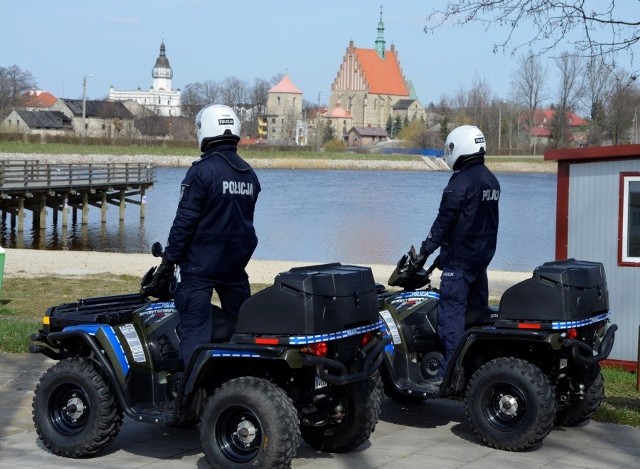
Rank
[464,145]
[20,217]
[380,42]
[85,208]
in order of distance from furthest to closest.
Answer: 1. [380,42]
2. [85,208]
3. [20,217]
4. [464,145]

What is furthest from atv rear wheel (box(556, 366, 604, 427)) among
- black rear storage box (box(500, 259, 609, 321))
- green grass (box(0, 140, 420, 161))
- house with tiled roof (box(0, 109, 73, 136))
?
house with tiled roof (box(0, 109, 73, 136))

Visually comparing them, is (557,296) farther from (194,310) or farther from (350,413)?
(194,310)

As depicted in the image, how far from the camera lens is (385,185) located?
83375 mm

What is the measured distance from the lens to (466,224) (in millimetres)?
7582

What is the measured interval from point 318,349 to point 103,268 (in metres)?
17.7

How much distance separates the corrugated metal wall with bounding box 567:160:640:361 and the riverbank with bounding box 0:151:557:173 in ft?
261

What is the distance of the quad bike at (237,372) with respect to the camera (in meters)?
5.99

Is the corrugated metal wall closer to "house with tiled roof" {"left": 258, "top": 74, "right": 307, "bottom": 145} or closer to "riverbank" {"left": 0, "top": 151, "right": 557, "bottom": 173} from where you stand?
"riverbank" {"left": 0, "top": 151, "right": 557, "bottom": 173}

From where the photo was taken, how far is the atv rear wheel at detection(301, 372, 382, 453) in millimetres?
6586

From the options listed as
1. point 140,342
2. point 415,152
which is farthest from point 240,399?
point 415,152

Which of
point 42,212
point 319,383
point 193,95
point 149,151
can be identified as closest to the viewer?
point 319,383

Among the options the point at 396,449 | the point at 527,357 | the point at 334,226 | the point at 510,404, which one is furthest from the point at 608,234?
the point at 334,226

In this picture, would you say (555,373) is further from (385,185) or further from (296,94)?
(296,94)

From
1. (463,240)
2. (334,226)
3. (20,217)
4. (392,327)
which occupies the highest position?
(463,240)
